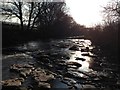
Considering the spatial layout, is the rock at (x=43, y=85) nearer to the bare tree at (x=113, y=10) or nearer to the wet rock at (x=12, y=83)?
the wet rock at (x=12, y=83)

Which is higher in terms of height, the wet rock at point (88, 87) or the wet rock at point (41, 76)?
the wet rock at point (41, 76)

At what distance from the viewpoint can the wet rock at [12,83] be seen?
37.8 feet

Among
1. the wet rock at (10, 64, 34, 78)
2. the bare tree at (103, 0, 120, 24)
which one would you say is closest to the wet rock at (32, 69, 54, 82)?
the wet rock at (10, 64, 34, 78)

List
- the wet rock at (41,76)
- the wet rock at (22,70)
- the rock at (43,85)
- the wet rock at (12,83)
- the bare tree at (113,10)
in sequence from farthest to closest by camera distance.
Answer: the bare tree at (113,10) → the wet rock at (22,70) → the wet rock at (41,76) → the rock at (43,85) → the wet rock at (12,83)

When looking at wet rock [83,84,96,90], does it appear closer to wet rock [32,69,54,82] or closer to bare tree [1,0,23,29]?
wet rock [32,69,54,82]

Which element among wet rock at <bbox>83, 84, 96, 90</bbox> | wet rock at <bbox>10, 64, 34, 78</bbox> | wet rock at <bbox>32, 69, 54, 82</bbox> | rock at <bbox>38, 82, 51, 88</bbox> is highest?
wet rock at <bbox>10, 64, 34, 78</bbox>

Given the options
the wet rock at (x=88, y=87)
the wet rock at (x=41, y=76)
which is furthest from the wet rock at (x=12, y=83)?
the wet rock at (x=88, y=87)

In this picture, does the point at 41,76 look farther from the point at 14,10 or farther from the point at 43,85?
the point at 14,10

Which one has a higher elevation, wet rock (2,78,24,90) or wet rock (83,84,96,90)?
wet rock (2,78,24,90)

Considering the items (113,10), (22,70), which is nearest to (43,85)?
(22,70)

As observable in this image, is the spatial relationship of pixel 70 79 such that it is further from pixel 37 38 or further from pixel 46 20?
pixel 46 20

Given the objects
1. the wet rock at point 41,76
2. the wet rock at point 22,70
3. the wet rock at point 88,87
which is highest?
the wet rock at point 22,70

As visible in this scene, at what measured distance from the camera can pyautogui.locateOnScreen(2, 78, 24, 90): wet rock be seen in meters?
11.5

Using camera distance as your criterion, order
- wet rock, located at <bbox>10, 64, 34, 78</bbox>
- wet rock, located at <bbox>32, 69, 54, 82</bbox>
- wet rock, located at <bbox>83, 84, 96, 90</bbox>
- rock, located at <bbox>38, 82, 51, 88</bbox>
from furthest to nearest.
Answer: wet rock, located at <bbox>10, 64, 34, 78</bbox>
wet rock, located at <bbox>32, 69, 54, 82</bbox>
wet rock, located at <bbox>83, 84, 96, 90</bbox>
rock, located at <bbox>38, 82, 51, 88</bbox>
